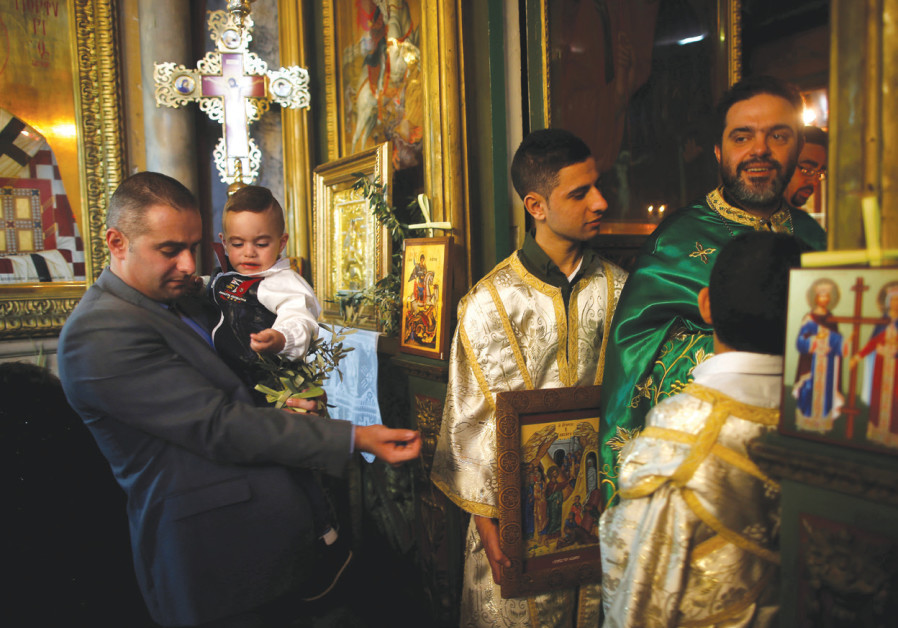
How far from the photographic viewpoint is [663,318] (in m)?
1.75

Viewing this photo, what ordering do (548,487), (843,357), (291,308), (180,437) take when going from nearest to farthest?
(843,357), (180,437), (548,487), (291,308)

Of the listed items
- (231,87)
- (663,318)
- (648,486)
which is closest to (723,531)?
(648,486)

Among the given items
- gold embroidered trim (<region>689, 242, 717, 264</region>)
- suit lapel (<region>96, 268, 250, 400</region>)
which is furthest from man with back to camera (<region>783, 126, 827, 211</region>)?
suit lapel (<region>96, 268, 250, 400</region>)

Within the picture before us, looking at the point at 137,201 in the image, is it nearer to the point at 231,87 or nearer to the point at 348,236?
the point at 348,236

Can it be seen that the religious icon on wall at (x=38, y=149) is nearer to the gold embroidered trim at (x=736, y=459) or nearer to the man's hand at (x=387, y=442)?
the man's hand at (x=387, y=442)

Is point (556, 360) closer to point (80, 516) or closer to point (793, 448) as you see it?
point (793, 448)

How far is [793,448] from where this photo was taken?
3.32 feet

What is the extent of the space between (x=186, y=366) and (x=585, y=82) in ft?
7.08

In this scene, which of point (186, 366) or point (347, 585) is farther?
point (347, 585)

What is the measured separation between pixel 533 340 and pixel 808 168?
5.18ft

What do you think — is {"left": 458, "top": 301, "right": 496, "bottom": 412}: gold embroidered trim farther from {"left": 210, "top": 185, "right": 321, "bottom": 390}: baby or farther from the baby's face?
→ the baby's face

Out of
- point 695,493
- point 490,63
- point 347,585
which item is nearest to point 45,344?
point 347,585

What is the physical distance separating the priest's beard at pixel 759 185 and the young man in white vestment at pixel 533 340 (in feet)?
1.33

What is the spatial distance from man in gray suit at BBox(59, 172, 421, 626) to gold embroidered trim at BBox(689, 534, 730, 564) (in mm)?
840
